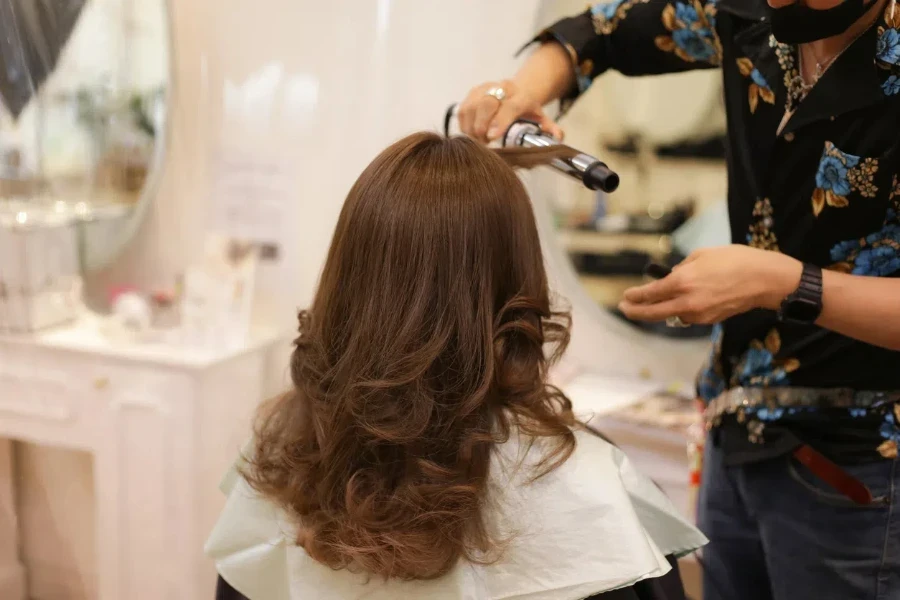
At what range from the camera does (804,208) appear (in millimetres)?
1054

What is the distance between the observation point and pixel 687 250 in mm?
1905

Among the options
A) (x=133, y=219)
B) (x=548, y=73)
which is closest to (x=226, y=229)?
(x=133, y=219)

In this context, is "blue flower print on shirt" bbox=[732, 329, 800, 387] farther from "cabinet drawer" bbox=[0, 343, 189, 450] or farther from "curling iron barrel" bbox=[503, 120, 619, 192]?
"cabinet drawer" bbox=[0, 343, 189, 450]

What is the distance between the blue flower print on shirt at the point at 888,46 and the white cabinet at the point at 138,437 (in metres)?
1.41

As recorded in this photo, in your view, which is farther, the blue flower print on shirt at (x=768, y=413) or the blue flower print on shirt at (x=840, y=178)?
the blue flower print on shirt at (x=768, y=413)

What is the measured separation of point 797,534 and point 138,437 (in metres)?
1.37

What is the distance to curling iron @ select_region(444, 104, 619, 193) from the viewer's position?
1.03 meters

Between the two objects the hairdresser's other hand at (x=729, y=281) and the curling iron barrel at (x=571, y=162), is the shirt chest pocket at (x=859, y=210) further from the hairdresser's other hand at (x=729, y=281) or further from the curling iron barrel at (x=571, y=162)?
the curling iron barrel at (x=571, y=162)

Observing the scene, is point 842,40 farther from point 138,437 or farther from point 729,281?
point 138,437

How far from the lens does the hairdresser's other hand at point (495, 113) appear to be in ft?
3.83

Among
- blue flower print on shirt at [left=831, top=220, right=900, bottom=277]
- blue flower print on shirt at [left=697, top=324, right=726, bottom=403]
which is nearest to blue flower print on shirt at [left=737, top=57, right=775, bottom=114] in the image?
blue flower print on shirt at [left=831, top=220, right=900, bottom=277]

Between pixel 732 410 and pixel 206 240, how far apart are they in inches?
57.7

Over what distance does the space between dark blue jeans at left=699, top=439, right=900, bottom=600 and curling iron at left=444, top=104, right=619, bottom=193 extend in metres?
0.43

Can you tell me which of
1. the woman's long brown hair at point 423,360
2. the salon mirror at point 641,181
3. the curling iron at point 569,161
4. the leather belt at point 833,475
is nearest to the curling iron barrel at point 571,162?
the curling iron at point 569,161
